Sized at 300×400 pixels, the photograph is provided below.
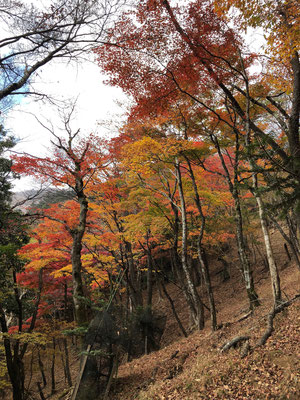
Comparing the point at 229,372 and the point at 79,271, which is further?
the point at 79,271

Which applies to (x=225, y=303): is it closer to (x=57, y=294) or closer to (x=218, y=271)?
(x=218, y=271)

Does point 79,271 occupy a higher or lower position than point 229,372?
higher

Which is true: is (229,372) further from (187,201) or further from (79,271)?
(187,201)

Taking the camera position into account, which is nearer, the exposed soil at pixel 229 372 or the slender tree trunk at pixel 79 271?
the exposed soil at pixel 229 372

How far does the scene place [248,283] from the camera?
8.20m

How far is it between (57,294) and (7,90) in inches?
683

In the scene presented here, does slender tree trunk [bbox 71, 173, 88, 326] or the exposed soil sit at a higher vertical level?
slender tree trunk [bbox 71, 173, 88, 326]

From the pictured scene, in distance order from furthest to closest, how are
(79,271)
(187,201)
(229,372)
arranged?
1. (187,201)
2. (79,271)
3. (229,372)

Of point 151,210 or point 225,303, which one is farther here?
point 225,303

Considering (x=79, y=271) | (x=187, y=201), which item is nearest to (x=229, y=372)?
(x=79, y=271)

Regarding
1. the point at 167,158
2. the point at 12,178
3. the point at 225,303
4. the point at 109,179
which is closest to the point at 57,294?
the point at 12,178

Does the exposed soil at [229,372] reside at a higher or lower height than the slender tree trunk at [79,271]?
lower

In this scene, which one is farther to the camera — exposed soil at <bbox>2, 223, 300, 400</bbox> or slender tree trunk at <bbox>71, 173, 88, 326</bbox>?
slender tree trunk at <bbox>71, 173, 88, 326</bbox>

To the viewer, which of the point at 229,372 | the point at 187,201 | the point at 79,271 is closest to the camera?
the point at 229,372
